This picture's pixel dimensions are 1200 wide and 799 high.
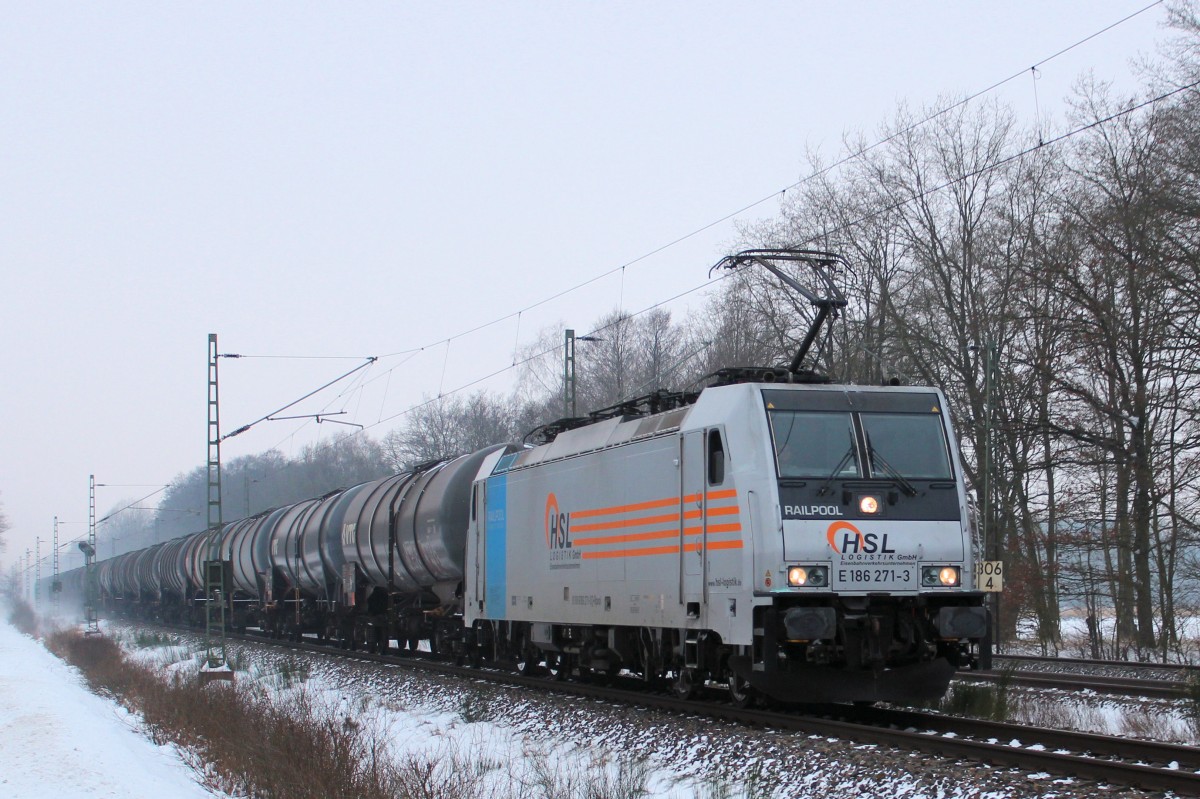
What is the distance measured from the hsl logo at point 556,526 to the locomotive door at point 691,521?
121 inches

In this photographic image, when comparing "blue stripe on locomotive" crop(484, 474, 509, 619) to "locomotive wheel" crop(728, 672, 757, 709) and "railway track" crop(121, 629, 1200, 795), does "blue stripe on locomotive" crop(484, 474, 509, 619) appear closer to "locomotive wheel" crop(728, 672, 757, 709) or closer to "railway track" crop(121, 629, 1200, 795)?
"railway track" crop(121, 629, 1200, 795)

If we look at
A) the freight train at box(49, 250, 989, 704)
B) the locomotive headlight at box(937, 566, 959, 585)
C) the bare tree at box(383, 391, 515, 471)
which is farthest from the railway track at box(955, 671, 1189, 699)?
the bare tree at box(383, 391, 515, 471)

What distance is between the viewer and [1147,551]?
83.0 feet

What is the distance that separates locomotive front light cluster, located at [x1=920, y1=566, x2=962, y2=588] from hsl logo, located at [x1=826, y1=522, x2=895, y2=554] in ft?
1.33

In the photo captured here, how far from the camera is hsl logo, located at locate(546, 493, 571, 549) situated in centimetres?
1553

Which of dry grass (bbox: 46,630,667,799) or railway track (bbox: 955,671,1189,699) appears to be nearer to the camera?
dry grass (bbox: 46,630,667,799)

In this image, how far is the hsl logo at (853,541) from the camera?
11312 mm

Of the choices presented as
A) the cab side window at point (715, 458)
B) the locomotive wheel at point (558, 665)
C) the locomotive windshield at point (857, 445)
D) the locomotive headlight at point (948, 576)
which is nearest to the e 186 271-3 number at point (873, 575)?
the locomotive headlight at point (948, 576)

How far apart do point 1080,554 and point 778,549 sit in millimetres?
17555

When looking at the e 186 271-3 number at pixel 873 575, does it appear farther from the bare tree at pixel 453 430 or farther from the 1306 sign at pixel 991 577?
the bare tree at pixel 453 430

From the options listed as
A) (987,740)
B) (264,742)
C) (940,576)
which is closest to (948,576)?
(940,576)

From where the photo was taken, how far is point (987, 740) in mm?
10250

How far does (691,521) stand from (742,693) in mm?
1753

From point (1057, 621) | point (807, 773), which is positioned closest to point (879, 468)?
point (807, 773)
